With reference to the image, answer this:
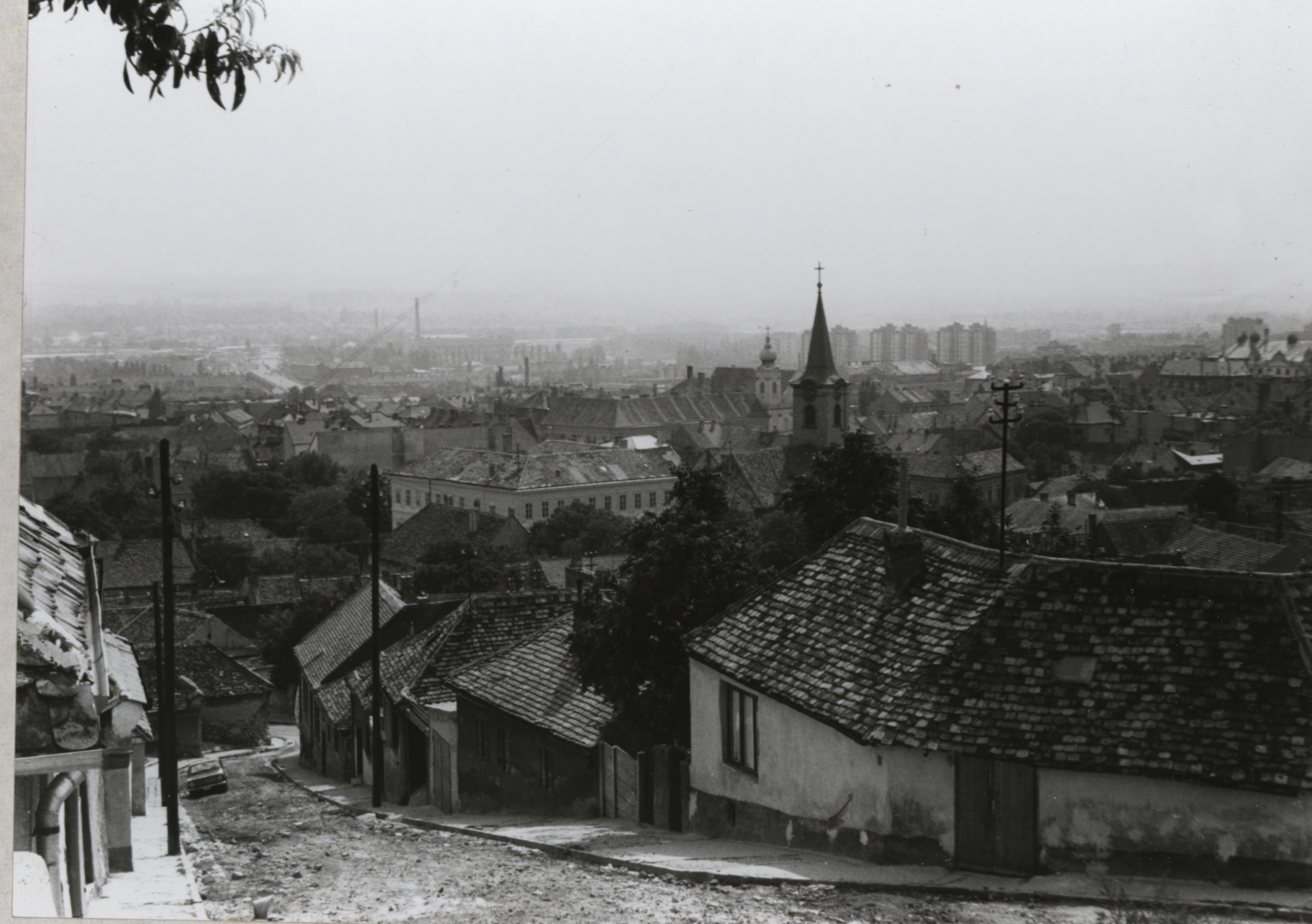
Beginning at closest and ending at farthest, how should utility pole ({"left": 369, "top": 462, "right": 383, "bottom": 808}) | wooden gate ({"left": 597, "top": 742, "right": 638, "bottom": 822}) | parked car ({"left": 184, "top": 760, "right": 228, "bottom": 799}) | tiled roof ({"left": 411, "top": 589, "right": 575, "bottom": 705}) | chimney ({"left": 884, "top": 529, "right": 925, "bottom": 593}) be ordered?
chimney ({"left": 884, "top": 529, "right": 925, "bottom": 593}) → wooden gate ({"left": 597, "top": 742, "right": 638, "bottom": 822}) → utility pole ({"left": 369, "top": 462, "right": 383, "bottom": 808}) → tiled roof ({"left": 411, "top": 589, "right": 575, "bottom": 705}) → parked car ({"left": 184, "top": 760, "right": 228, "bottom": 799})

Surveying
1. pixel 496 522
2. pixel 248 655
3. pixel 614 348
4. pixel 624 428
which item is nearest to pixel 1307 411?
pixel 614 348

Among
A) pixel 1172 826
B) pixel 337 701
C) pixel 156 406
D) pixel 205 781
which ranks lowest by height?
pixel 205 781

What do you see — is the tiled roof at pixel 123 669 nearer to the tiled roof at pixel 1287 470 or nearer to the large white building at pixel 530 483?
the large white building at pixel 530 483

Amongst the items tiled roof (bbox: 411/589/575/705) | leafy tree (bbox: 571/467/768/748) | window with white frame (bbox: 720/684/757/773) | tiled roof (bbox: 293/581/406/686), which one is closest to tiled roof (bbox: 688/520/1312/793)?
window with white frame (bbox: 720/684/757/773)

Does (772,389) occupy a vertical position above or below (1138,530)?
above

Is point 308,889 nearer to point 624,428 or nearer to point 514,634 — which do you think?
point 514,634

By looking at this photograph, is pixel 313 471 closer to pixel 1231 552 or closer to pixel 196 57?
pixel 1231 552

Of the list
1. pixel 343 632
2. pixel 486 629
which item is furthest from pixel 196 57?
pixel 343 632

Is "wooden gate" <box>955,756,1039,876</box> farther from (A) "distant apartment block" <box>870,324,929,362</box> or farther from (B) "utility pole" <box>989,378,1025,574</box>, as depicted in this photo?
(A) "distant apartment block" <box>870,324,929,362</box>
